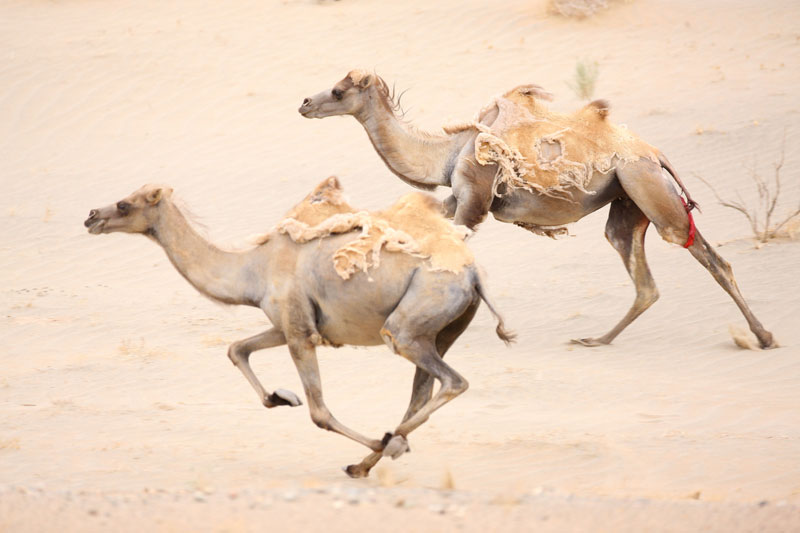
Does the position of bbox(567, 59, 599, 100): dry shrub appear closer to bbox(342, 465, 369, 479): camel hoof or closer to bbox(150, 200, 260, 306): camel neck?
bbox(150, 200, 260, 306): camel neck

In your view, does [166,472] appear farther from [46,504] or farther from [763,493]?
[763,493]

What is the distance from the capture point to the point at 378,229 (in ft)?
22.2

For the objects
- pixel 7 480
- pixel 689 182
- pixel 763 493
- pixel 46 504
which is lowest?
Result: pixel 689 182

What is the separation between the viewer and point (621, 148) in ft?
32.2

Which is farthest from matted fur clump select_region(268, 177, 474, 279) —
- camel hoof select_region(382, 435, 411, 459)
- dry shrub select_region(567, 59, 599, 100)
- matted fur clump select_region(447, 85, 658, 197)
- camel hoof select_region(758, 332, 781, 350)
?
dry shrub select_region(567, 59, 599, 100)

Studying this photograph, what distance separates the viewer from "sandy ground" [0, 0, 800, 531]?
6.39 meters

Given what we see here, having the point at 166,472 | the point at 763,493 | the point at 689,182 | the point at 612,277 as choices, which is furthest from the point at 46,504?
the point at 689,182

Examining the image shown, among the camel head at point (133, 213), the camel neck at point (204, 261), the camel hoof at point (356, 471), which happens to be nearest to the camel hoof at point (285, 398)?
the camel hoof at point (356, 471)

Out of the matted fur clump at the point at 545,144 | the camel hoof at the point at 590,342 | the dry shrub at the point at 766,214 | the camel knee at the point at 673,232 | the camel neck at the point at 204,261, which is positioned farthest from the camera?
the dry shrub at the point at 766,214

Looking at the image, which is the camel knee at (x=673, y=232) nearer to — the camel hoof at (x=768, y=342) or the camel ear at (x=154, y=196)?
the camel hoof at (x=768, y=342)

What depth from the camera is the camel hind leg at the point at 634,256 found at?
10.4m

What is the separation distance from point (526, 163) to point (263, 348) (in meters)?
3.53

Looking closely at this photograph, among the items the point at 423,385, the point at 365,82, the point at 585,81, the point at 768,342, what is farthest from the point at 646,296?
the point at 585,81

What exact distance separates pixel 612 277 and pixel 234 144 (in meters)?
8.39
